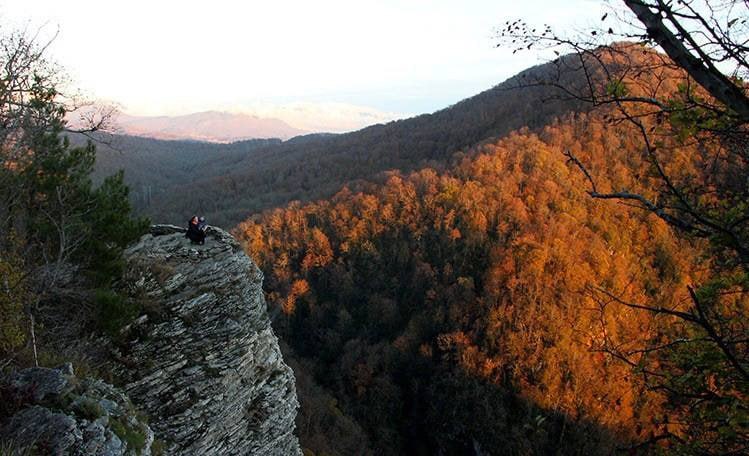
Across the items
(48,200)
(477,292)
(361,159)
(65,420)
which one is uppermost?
(48,200)

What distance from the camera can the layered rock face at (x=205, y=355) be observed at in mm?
9281

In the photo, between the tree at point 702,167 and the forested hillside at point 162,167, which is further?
the forested hillside at point 162,167

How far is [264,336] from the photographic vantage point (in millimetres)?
12383

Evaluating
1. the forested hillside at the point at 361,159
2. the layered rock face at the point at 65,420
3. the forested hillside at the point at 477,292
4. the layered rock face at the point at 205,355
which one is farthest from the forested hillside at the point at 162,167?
the layered rock face at the point at 65,420

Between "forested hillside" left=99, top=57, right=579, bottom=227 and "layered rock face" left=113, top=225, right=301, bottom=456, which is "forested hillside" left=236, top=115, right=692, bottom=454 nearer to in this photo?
"forested hillside" left=99, top=57, right=579, bottom=227

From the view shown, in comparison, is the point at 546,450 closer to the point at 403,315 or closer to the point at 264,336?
the point at 403,315

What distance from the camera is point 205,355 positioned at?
10.3 meters


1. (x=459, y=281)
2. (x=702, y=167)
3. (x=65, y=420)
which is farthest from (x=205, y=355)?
(x=459, y=281)

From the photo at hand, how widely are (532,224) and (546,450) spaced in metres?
24.6

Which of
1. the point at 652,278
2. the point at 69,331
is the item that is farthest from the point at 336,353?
the point at 69,331

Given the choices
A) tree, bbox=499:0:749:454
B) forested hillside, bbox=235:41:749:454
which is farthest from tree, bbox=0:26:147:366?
forested hillside, bbox=235:41:749:454

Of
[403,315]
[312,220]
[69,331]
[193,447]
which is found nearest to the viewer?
[69,331]

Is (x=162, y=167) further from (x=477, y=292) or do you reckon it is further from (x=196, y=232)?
(x=196, y=232)

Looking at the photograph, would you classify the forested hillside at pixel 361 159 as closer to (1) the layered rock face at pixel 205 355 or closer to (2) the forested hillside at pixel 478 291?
(2) the forested hillside at pixel 478 291
